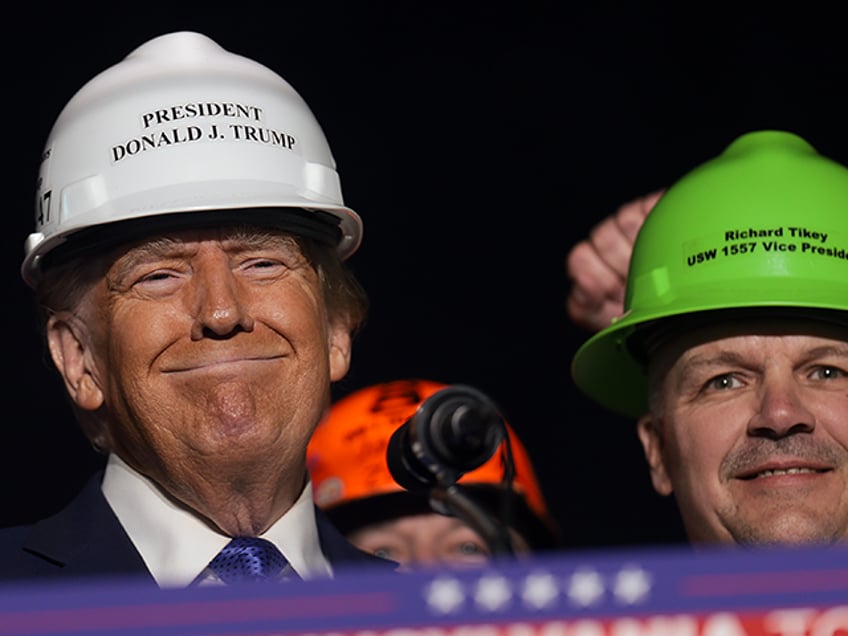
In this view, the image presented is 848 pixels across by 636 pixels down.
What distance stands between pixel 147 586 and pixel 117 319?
155cm

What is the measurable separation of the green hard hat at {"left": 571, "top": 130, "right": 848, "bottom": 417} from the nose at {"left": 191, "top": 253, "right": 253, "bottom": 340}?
3.82 ft

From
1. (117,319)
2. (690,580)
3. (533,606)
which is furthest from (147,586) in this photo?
(117,319)

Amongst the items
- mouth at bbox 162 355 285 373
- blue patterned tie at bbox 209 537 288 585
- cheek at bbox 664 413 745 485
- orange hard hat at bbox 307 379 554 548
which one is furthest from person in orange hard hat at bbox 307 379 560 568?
mouth at bbox 162 355 285 373

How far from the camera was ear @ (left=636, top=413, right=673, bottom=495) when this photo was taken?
4.00 meters

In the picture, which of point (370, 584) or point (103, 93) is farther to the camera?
point (103, 93)

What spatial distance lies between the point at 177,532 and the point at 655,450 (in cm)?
129

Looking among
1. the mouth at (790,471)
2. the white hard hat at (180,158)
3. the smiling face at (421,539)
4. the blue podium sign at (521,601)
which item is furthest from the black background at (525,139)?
the blue podium sign at (521,601)

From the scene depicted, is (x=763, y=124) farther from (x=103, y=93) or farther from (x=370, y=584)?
(x=370, y=584)

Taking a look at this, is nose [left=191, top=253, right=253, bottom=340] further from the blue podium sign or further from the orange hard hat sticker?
the orange hard hat sticker

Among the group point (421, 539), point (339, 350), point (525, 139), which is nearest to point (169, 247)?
point (339, 350)

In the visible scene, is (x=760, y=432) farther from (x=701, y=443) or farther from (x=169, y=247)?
(x=169, y=247)

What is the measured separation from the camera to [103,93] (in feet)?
11.6

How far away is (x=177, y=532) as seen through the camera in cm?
324

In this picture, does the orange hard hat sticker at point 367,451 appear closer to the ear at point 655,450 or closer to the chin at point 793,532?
the ear at point 655,450
